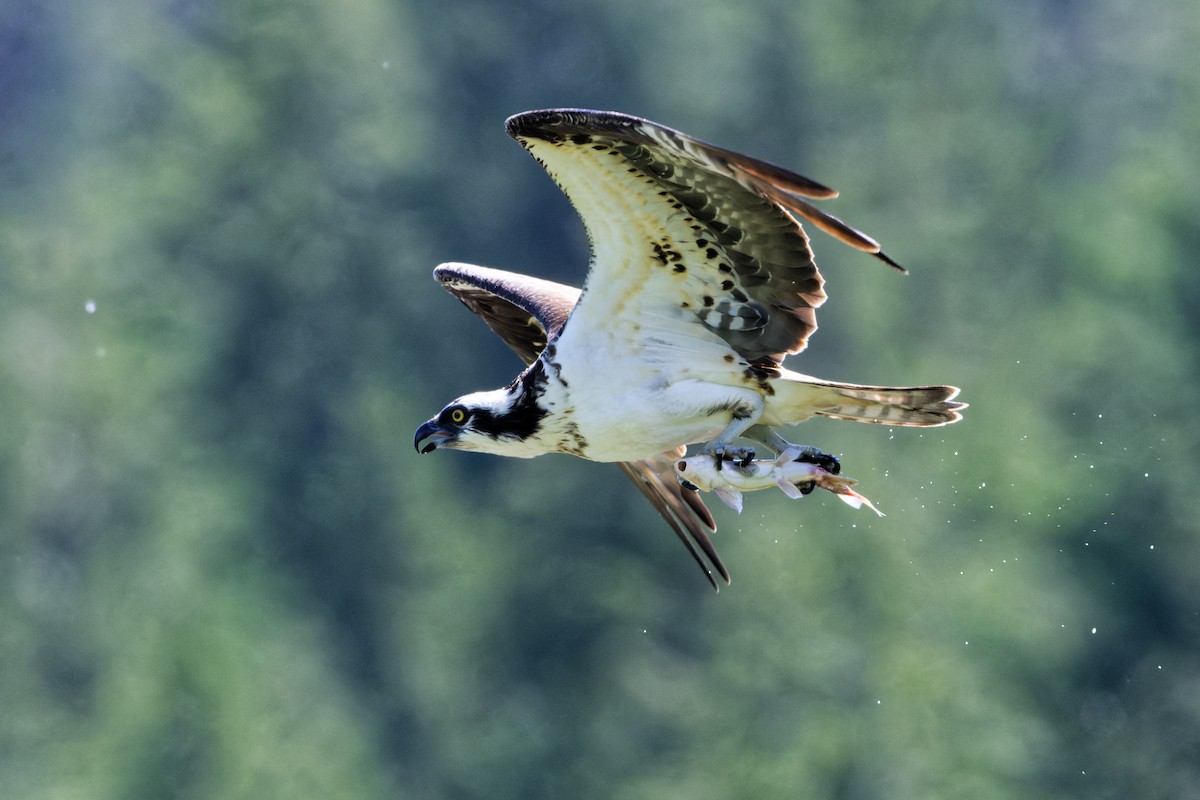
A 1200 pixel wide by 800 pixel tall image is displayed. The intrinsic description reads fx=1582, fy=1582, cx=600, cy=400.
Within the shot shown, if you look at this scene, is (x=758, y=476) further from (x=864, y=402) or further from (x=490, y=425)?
(x=490, y=425)

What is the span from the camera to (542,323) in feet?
32.4

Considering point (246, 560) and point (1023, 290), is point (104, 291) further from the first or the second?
point (1023, 290)

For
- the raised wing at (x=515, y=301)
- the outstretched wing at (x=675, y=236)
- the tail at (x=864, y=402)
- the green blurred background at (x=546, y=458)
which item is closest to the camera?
the outstretched wing at (x=675, y=236)

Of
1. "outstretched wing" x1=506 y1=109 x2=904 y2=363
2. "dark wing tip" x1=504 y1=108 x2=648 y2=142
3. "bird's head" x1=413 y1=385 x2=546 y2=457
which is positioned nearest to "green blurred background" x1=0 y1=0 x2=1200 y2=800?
"bird's head" x1=413 y1=385 x2=546 y2=457

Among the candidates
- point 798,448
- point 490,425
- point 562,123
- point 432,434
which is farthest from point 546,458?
point 562,123

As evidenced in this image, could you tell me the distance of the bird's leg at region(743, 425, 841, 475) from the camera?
8594mm

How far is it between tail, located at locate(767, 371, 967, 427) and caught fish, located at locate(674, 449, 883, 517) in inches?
15.7

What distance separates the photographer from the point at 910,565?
2959 centimetres

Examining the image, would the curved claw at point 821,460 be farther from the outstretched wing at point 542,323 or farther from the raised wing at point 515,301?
the raised wing at point 515,301

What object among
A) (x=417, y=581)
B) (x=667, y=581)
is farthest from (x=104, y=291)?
(x=667, y=581)

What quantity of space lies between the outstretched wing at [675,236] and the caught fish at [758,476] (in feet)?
2.23

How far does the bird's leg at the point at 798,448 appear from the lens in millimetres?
8594

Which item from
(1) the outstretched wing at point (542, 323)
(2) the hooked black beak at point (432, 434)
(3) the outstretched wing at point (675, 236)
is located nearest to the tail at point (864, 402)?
(3) the outstretched wing at point (675, 236)

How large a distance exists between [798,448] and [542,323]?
2003mm
